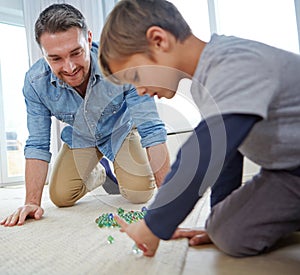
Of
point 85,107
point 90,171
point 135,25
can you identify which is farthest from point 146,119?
point 135,25

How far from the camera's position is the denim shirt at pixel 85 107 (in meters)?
1.18

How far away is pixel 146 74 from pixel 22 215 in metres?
0.68

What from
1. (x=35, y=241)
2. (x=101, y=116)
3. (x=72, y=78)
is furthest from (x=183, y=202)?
(x=101, y=116)

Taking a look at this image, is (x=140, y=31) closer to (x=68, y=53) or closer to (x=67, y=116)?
(x=68, y=53)

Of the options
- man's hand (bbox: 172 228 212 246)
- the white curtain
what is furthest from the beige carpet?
the white curtain

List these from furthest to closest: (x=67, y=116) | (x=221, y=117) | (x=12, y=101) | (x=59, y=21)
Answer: (x=12, y=101), (x=67, y=116), (x=59, y=21), (x=221, y=117)

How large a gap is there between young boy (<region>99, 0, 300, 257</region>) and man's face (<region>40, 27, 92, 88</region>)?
16.7 inches

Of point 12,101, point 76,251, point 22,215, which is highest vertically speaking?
point 76,251

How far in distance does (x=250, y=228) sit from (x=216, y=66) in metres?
0.31

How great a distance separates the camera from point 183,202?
1.63 feet

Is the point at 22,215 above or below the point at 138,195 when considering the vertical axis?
above

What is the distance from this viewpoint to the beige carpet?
616 mm

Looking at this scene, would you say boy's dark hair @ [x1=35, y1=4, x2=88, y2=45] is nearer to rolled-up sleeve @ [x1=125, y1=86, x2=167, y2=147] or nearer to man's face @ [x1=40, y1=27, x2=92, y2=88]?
man's face @ [x1=40, y1=27, x2=92, y2=88]

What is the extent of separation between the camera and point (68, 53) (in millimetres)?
1058
